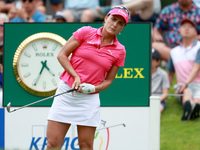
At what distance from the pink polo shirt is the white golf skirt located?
0.13 meters

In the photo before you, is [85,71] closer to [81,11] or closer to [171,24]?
[81,11]

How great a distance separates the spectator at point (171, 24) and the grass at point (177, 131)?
100 cm

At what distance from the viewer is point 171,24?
25.0 feet

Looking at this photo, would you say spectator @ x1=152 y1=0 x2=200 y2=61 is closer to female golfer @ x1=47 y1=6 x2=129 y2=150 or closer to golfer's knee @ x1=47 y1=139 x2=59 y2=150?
female golfer @ x1=47 y1=6 x2=129 y2=150

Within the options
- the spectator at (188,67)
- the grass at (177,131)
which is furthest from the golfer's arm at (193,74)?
the grass at (177,131)

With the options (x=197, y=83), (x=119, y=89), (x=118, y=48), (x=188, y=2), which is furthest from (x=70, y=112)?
(x=188, y=2)

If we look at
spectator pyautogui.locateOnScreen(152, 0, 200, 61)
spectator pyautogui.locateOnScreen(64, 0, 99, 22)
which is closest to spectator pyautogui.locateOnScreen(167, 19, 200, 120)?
spectator pyautogui.locateOnScreen(152, 0, 200, 61)

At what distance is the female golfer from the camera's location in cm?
397

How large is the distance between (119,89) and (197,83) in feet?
6.13

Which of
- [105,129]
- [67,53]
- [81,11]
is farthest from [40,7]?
[67,53]

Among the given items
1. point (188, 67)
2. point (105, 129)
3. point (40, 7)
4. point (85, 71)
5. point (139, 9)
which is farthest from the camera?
point (40, 7)

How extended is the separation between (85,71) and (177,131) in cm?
253

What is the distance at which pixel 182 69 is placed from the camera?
6652mm

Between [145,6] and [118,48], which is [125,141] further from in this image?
[145,6]
